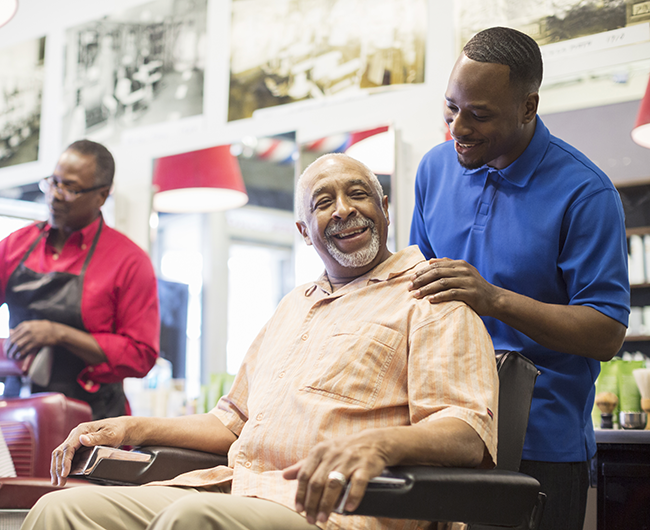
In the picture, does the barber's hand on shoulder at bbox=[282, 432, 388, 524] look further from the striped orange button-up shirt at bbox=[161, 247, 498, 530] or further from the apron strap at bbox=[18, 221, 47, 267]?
the apron strap at bbox=[18, 221, 47, 267]

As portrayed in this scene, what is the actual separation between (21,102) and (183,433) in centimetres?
360

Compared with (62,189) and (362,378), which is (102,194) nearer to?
(62,189)

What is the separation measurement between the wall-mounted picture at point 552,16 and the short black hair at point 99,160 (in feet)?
5.31

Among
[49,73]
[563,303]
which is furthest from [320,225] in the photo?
[49,73]

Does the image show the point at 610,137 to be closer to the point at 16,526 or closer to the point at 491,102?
the point at 491,102

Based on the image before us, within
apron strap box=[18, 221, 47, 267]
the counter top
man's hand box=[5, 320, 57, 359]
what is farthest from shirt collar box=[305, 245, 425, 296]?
apron strap box=[18, 221, 47, 267]

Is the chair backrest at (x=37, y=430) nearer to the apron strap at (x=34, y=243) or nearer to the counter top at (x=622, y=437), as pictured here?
the apron strap at (x=34, y=243)

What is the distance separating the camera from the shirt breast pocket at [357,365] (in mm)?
1513

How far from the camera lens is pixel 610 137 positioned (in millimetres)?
4770

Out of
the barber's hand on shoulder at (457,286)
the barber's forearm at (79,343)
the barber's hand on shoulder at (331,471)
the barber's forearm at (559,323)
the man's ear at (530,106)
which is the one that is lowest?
the barber's hand on shoulder at (331,471)

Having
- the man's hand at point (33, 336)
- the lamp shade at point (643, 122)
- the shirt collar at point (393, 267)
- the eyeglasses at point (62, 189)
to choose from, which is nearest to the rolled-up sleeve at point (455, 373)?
the shirt collar at point (393, 267)

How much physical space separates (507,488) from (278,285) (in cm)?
424

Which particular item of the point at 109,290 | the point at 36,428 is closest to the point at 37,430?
the point at 36,428

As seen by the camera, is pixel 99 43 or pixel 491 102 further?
pixel 99 43
